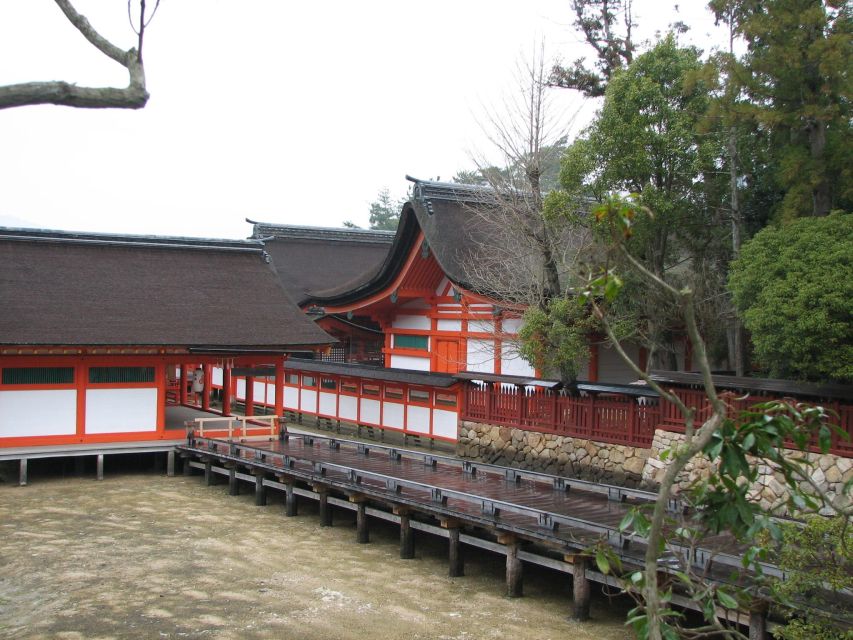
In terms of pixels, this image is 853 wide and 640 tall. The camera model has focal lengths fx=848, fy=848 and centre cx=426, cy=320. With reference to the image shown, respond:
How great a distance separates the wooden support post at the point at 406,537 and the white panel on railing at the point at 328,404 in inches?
542

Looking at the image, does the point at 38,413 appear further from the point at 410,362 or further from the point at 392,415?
the point at 410,362

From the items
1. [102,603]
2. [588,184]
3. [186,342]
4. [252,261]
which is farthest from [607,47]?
[102,603]

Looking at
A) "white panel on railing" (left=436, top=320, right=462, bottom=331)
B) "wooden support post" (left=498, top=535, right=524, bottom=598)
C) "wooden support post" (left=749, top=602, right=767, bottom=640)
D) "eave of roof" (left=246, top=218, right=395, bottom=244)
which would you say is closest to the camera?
"wooden support post" (left=749, top=602, right=767, bottom=640)

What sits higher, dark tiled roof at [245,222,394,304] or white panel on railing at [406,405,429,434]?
dark tiled roof at [245,222,394,304]

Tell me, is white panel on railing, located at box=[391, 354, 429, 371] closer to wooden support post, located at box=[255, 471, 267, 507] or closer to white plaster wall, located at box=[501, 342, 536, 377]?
white plaster wall, located at box=[501, 342, 536, 377]

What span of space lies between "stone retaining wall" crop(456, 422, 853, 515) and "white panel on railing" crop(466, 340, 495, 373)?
1889 mm

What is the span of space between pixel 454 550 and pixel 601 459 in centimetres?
582

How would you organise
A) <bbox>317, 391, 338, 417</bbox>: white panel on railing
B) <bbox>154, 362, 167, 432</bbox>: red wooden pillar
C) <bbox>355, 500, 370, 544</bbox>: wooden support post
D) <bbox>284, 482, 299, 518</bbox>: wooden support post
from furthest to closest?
<bbox>317, 391, 338, 417</bbox>: white panel on railing → <bbox>154, 362, 167, 432</bbox>: red wooden pillar → <bbox>284, 482, 299, 518</bbox>: wooden support post → <bbox>355, 500, 370, 544</bbox>: wooden support post

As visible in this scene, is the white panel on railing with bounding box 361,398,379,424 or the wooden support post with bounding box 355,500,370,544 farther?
the white panel on railing with bounding box 361,398,379,424

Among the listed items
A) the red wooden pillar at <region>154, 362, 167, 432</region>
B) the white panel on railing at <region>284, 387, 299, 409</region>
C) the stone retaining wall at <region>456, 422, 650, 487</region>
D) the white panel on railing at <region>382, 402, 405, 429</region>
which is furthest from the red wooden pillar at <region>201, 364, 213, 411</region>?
the stone retaining wall at <region>456, 422, 650, 487</region>

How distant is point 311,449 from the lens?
59.2 ft

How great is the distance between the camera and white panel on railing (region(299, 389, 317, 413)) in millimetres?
27677

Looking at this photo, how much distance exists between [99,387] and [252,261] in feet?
18.6

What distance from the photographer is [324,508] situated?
48.6 feet
